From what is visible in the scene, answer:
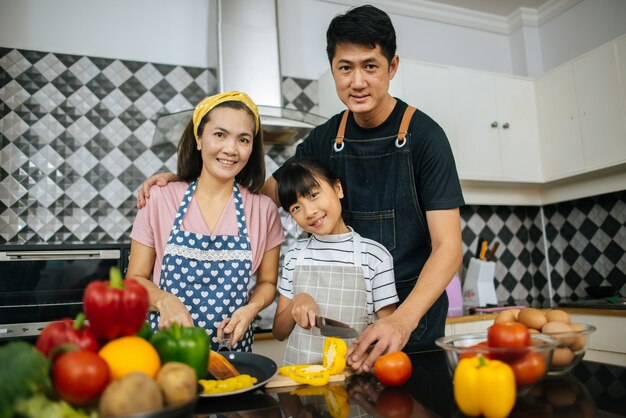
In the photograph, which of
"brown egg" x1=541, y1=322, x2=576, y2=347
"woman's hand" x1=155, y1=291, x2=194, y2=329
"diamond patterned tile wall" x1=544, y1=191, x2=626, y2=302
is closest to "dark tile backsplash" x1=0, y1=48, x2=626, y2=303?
"diamond patterned tile wall" x1=544, y1=191, x2=626, y2=302

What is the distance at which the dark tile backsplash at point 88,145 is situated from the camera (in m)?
2.52

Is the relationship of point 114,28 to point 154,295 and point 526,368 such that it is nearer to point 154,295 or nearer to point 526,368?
point 154,295

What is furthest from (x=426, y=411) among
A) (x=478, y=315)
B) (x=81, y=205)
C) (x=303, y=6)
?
(x=303, y=6)

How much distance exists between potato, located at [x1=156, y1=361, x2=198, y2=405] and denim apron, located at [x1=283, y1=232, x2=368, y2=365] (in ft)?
2.94

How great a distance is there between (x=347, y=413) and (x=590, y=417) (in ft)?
1.09

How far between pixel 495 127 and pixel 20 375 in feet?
9.97

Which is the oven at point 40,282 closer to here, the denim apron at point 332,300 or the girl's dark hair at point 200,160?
the girl's dark hair at point 200,160

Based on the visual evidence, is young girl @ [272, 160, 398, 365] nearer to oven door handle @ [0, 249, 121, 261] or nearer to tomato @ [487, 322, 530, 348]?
tomato @ [487, 322, 530, 348]

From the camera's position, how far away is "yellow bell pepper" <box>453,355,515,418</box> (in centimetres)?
64

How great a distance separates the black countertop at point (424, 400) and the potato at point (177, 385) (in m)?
0.22

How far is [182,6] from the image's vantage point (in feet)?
9.50

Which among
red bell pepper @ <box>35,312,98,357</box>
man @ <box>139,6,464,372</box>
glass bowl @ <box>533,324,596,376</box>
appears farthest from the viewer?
man @ <box>139,6,464,372</box>

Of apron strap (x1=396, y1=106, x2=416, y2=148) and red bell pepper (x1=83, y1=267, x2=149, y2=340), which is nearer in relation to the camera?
red bell pepper (x1=83, y1=267, x2=149, y2=340)

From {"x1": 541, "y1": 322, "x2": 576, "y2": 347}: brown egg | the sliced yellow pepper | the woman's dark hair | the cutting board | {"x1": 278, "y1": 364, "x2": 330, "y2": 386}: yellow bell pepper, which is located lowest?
the cutting board
